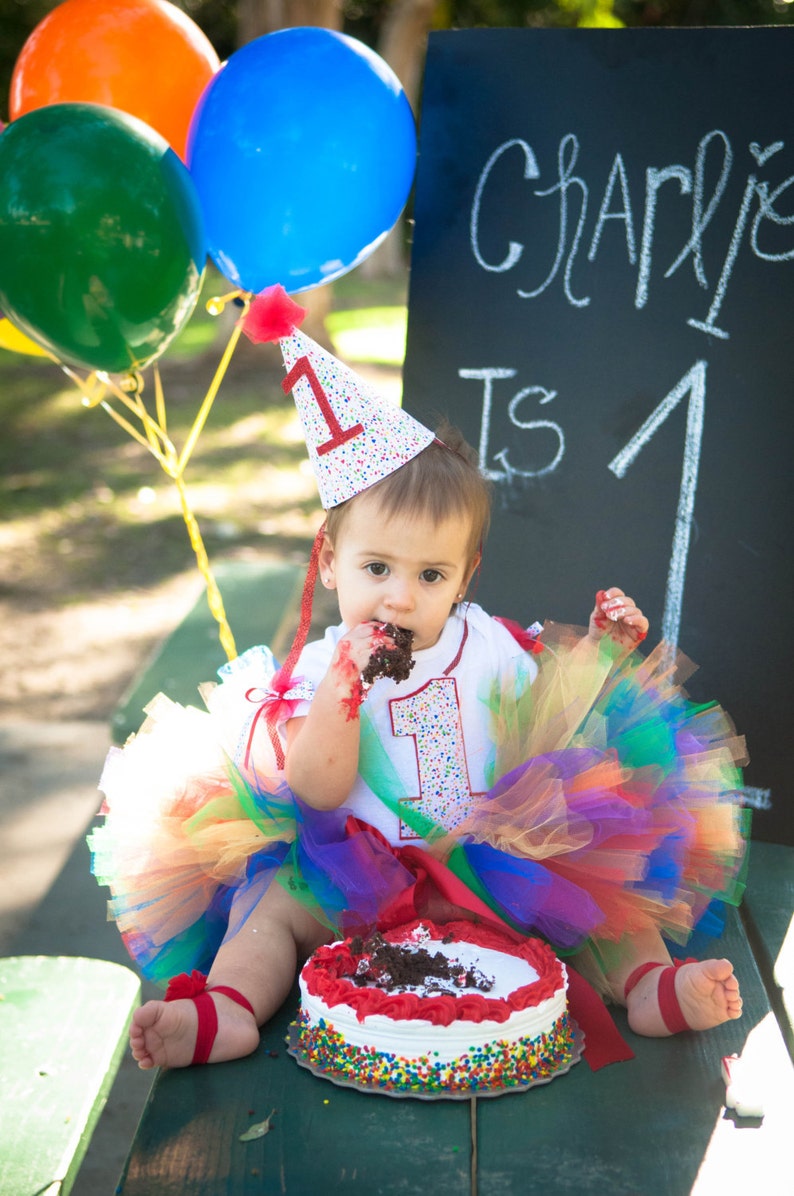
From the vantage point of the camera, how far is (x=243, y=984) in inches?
73.7

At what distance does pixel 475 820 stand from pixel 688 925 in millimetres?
386

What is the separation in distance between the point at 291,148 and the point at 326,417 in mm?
668

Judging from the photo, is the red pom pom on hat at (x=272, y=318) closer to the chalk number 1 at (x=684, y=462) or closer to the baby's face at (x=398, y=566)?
the baby's face at (x=398, y=566)

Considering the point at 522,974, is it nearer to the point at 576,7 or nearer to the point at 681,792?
the point at 681,792

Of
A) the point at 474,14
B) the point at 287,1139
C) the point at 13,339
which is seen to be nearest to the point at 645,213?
the point at 13,339

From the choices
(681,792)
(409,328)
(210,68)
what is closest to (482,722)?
(681,792)

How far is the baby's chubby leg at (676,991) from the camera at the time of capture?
70.9 inches

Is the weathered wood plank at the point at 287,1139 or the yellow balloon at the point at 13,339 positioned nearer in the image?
the weathered wood plank at the point at 287,1139

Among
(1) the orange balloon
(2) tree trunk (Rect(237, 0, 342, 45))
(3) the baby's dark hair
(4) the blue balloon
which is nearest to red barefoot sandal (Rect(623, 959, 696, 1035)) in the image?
(3) the baby's dark hair

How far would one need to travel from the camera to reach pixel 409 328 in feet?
9.23

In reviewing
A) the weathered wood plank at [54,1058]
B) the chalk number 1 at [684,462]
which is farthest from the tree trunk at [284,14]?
the weathered wood plank at [54,1058]

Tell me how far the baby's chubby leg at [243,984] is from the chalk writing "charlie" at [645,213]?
4.81 feet

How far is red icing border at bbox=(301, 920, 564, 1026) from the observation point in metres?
1.71

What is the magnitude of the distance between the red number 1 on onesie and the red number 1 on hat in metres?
0.45
